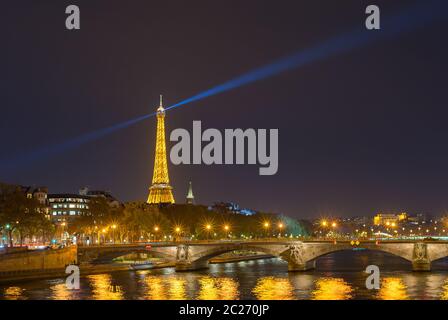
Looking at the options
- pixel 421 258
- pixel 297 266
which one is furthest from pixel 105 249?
pixel 421 258

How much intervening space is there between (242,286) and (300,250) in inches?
802

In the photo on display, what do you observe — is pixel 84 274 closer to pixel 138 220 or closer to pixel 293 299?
pixel 293 299

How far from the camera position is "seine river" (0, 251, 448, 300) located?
173 ft

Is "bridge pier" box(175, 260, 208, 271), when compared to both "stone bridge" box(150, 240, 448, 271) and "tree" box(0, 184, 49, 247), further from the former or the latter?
"tree" box(0, 184, 49, 247)

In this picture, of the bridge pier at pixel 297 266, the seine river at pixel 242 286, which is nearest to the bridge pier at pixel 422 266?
the seine river at pixel 242 286

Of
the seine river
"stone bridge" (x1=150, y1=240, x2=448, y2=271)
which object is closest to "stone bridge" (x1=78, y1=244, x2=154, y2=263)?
"stone bridge" (x1=150, y1=240, x2=448, y2=271)

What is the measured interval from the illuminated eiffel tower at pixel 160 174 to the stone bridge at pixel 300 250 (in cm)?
5811

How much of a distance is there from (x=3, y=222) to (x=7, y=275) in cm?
1556

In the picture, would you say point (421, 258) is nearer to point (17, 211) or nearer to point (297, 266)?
point (297, 266)

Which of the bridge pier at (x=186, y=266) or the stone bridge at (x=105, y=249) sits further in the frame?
the stone bridge at (x=105, y=249)

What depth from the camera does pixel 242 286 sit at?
60.5 meters

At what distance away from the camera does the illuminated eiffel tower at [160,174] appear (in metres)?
146

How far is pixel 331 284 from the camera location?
61375 millimetres

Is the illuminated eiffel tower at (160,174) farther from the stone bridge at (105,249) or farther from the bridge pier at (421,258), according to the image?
the bridge pier at (421,258)
